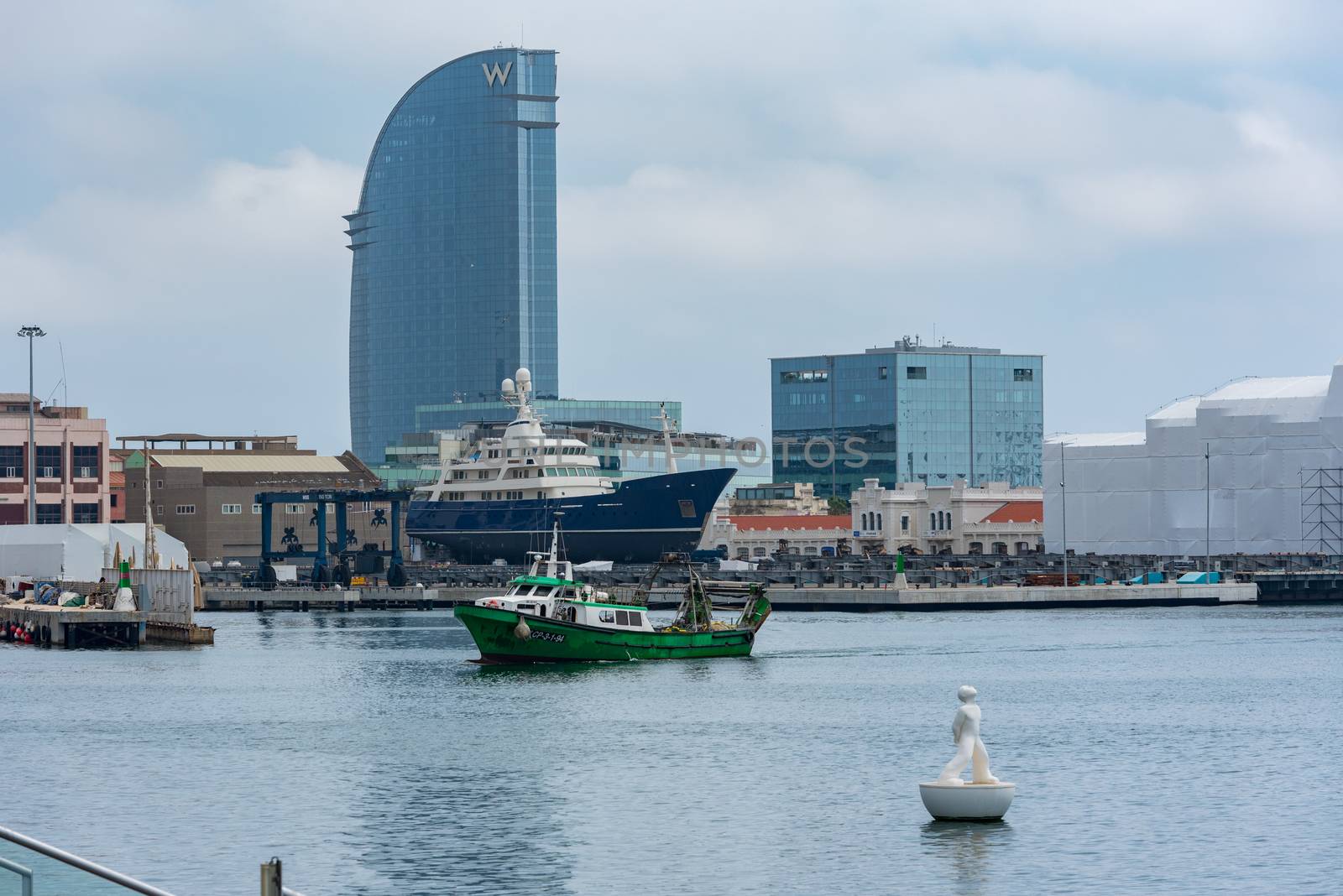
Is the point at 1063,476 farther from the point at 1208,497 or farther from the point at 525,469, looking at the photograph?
the point at 525,469

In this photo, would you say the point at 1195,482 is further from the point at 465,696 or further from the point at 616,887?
the point at 616,887

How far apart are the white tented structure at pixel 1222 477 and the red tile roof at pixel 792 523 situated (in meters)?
35.5

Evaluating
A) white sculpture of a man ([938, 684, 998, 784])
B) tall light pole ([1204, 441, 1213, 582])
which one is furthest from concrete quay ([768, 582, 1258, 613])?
white sculpture of a man ([938, 684, 998, 784])

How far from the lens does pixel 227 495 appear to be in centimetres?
18025

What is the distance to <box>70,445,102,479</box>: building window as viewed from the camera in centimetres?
15200

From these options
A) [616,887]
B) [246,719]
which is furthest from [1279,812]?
[246,719]

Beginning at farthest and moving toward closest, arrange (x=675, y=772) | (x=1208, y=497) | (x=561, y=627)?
(x=1208, y=497) → (x=561, y=627) → (x=675, y=772)

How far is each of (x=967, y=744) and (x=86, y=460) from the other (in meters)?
129

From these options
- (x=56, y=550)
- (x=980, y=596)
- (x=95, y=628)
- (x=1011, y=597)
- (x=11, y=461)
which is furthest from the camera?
(x=11, y=461)

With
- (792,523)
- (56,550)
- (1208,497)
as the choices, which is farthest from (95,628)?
(792,523)

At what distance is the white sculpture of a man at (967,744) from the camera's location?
107 feet

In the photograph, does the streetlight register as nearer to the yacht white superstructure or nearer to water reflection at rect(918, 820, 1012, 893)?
the yacht white superstructure

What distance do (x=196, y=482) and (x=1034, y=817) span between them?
151 meters

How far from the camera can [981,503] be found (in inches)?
A: 7387
